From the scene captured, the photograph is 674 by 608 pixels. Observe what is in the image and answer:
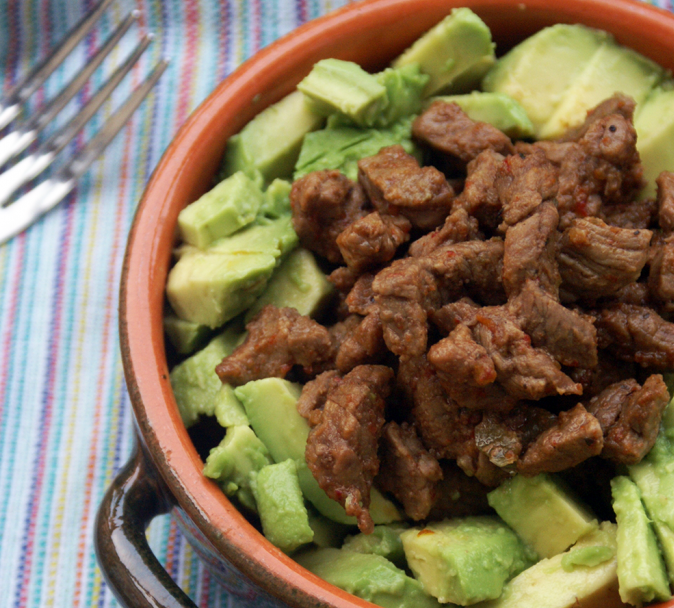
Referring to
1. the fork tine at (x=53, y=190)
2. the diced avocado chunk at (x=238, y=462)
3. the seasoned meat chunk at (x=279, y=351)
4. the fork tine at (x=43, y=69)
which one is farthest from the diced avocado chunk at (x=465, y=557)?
the fork tine at (x=43, y=69)

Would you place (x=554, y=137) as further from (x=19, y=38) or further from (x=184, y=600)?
(x=19, y=38)

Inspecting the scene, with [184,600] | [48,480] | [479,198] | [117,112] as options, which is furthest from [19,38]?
[184,600]

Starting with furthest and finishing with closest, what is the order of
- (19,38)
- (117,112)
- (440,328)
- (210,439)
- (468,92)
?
(19,38) < (117,112) < (468,92) < (210,439) < (440,328)

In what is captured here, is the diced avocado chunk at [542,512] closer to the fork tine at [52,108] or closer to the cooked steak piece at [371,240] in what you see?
the cooked steak piece at [371,240]

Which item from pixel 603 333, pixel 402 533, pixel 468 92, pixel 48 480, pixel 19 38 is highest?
pixel 19 38

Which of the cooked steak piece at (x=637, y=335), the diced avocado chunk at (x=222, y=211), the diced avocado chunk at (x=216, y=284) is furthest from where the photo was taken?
the diced avocado chunk at (x=222, y=211)

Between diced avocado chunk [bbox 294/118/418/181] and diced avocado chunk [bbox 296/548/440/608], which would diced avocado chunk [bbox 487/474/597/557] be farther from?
diced avocado chunk [bbox 294/118/418/181]

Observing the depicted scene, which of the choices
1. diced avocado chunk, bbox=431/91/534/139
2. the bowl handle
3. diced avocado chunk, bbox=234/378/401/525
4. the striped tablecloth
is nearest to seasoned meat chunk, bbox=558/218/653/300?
diced avocado chunk, bbox=431/91/534/139
